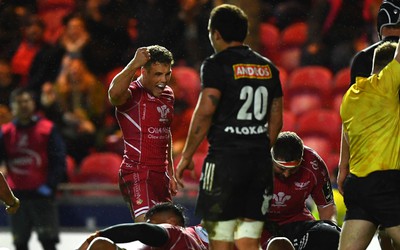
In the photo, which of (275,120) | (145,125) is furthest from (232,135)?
(145,125)

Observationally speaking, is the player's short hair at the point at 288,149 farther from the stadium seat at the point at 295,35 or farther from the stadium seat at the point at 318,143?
the stadium seat at the point at 295,35

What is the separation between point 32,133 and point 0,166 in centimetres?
243

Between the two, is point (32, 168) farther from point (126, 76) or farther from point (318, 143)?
point (126, 76)

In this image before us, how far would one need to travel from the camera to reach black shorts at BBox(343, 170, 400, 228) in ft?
23.2

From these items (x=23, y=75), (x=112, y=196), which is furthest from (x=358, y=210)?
(x=23, y=75)

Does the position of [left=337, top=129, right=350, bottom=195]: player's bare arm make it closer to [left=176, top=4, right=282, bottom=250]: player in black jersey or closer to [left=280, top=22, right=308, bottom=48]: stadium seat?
[left=176, top=4, right=282, bottom=250]: player in black jersey

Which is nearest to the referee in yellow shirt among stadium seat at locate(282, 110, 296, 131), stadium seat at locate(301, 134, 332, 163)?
stadium seat at locate(301, 134, 332, 163)

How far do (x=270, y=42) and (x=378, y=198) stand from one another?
852 cm

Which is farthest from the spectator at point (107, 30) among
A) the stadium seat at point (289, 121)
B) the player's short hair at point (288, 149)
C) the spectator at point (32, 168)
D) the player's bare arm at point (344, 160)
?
the player's bare arm at point (344, 160)

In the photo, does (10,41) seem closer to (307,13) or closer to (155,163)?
(307,13)

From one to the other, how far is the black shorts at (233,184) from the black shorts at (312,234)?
4.85ft

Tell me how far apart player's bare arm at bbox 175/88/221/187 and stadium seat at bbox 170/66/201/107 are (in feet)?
26.0

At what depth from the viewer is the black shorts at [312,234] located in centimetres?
838

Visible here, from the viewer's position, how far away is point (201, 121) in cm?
685
